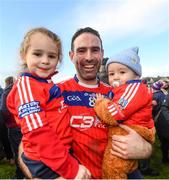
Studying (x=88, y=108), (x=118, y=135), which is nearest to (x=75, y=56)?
(x=88, y=108)

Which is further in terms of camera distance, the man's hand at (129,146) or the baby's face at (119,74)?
the baby's face at (119,74)

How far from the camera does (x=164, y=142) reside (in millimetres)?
9844

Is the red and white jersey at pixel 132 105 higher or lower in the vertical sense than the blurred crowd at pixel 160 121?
higher

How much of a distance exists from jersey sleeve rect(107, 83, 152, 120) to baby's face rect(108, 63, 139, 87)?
0.50 ft

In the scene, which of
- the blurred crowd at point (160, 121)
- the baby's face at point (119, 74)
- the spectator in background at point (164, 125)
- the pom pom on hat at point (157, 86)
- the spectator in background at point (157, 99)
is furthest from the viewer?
the pom pom on hat at point (157, 86)

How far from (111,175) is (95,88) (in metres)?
0.90

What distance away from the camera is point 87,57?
3664 millimetres

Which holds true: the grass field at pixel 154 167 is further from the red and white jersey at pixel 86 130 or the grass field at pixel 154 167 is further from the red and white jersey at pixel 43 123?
the red and white jersey at pixel 43 123

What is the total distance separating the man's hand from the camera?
3299mm

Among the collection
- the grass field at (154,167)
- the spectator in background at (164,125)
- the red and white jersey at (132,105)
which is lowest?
the grass field at (154,167)

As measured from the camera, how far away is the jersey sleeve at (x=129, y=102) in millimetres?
3324

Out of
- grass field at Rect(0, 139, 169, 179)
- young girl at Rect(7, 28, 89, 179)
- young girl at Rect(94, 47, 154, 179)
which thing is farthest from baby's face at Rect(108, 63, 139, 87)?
grass field at Rect(0, 139, 169, 179)

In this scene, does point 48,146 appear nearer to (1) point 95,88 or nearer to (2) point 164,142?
(1) point 95,88

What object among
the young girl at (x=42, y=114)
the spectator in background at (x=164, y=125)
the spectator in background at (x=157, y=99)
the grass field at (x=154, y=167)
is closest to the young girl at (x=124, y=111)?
the young girl at (x=42, y=114)
